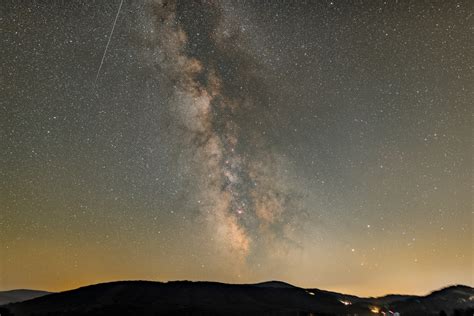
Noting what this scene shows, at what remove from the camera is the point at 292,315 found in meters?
180

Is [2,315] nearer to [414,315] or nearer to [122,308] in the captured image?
[122,308]

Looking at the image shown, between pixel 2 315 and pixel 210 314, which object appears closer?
pixel 2 315

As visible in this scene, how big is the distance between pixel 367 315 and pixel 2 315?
13709 centimetres

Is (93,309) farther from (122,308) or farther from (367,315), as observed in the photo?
(367,315)

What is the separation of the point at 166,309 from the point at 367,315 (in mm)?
89251

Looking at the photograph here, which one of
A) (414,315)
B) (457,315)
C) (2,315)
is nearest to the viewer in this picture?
(457,315)

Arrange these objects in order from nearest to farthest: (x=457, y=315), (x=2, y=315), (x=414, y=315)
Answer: (x=457, y=315), (x=2, y=315), (x=414, y=315)

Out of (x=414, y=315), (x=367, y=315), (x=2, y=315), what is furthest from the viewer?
(x=414, y=315)

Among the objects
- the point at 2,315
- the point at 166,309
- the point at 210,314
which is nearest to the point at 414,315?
the point at 210,314

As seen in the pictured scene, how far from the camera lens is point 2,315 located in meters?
122

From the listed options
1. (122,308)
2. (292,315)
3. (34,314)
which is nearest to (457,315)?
(292,315)

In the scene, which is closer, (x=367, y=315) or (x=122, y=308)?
(x=367, y=315)

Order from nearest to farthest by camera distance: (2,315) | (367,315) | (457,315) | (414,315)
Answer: (457,315) → (2,315) → (367,315) → (414,315)

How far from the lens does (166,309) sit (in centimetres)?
18738
